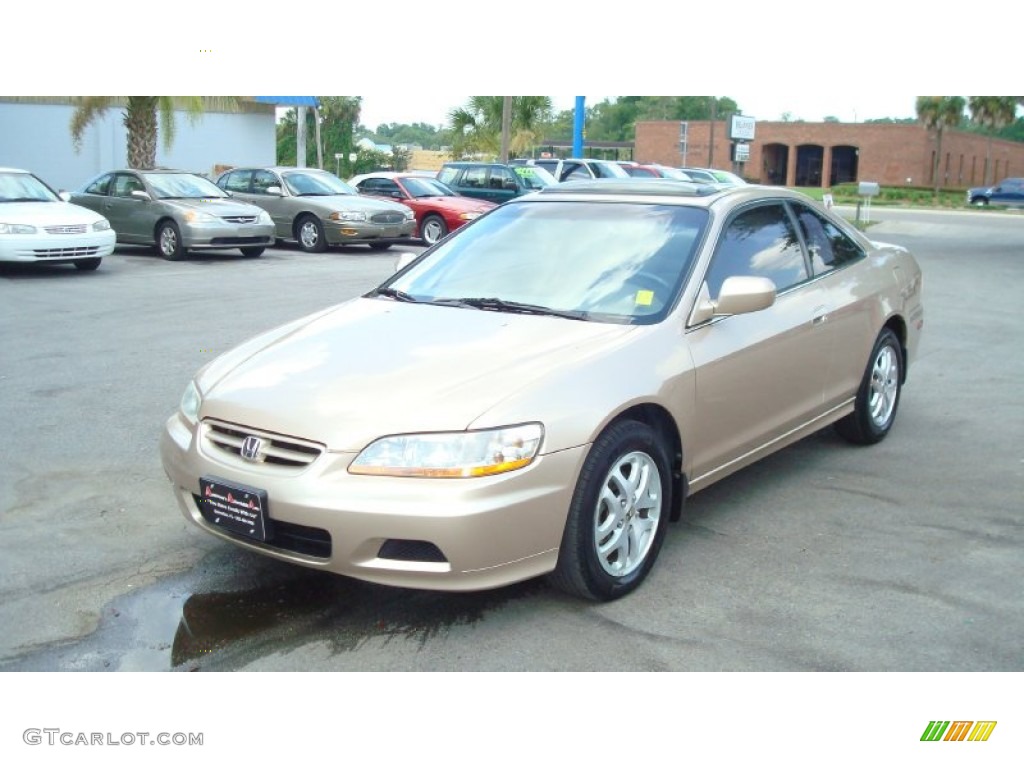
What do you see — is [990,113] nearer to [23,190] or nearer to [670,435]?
[23,190]

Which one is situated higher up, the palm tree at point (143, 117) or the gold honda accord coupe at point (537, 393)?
the palm tree at point (143, 117)

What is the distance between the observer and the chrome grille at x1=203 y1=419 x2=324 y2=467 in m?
3.78

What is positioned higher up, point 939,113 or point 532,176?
point 939,113

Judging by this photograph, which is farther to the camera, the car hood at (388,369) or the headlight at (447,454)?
the car hood at (388,369)

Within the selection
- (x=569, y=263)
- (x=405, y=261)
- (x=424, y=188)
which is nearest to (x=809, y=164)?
(x=424, y=188)

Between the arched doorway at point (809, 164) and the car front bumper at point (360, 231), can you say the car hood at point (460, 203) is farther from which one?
the arched doorway at point (809, 164)

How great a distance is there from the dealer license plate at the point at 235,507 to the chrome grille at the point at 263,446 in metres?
0.12

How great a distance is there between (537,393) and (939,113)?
5636 centimetres

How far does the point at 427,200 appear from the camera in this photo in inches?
806

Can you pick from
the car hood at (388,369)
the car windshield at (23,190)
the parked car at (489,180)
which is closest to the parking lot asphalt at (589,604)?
the car hood at (388,369)

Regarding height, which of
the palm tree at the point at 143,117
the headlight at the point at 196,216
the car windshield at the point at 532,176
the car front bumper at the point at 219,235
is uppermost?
the palm tree at the point at 143,117

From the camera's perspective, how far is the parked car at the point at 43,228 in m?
13.4

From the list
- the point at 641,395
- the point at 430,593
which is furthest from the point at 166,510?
the point at 641,395

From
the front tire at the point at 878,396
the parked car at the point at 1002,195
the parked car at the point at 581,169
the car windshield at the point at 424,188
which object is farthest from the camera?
the parked car at the point at 1002,195
